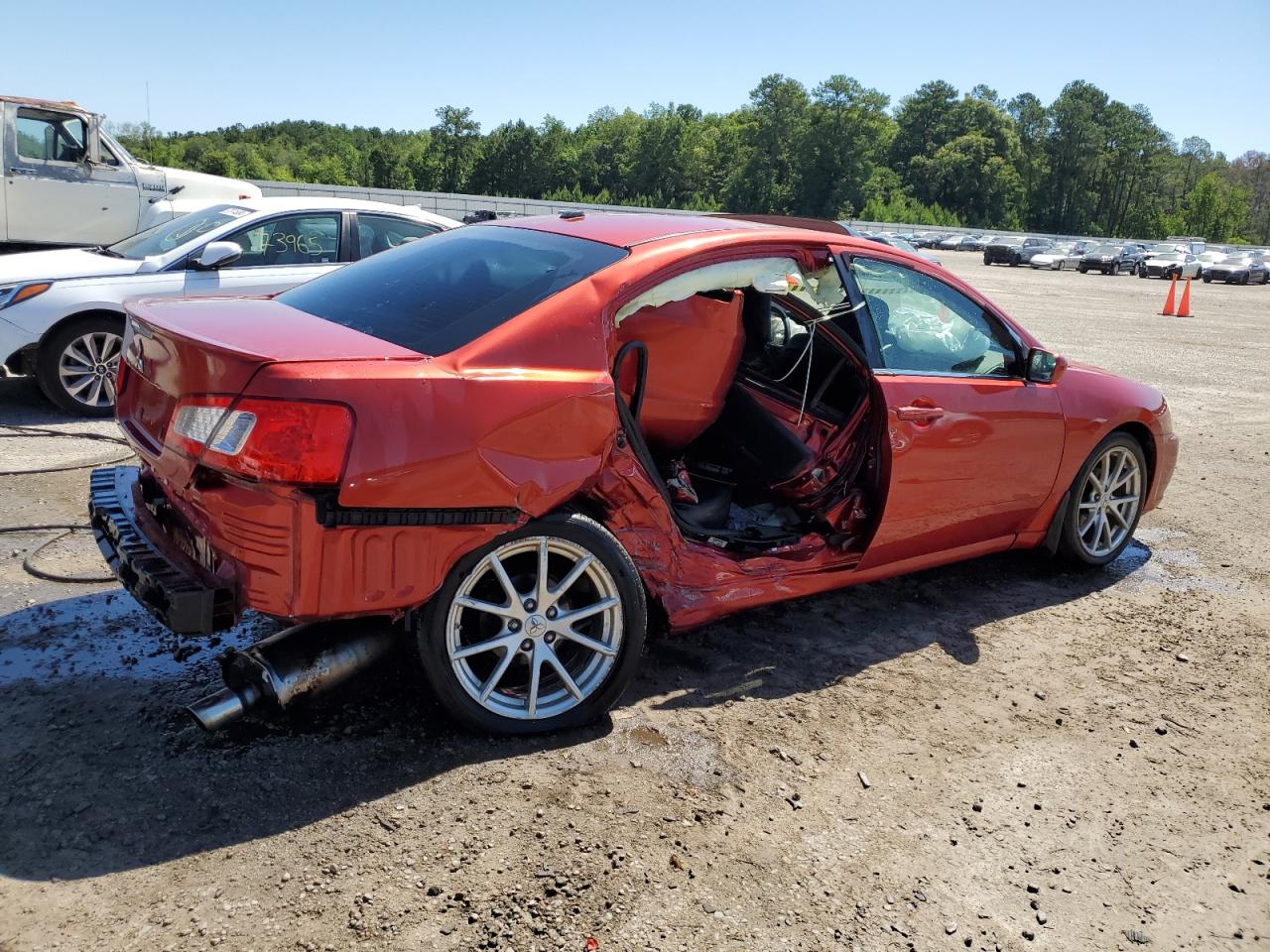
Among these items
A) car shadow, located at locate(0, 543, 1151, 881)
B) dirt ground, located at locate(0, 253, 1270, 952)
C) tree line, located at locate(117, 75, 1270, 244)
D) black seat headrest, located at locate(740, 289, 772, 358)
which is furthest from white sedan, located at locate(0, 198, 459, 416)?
tree line, located at locate(117, 75, 1270, 244)

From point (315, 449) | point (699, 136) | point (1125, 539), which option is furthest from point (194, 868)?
point (699, 136)

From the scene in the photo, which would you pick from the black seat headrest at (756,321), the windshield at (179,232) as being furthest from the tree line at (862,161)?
the black seat headrest at (756,321)

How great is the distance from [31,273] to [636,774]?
20.6 ft

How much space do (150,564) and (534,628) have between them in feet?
3.83

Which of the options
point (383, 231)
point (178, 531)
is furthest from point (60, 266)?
point (178, 531)

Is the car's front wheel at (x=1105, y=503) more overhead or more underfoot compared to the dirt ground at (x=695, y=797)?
more overhead

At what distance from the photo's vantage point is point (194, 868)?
2.49m

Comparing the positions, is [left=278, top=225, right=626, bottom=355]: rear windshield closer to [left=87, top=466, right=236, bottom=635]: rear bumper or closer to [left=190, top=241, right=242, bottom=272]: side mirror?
[left=87, top=466, right=236, bottom=635]: rear bumper

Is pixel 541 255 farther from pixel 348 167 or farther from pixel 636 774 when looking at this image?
pixel 348 167

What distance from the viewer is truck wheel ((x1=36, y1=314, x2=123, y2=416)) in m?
6.98

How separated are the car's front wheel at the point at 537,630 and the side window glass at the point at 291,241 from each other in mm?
5154

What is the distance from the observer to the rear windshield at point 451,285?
10.6ft

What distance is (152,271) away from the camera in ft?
23.7

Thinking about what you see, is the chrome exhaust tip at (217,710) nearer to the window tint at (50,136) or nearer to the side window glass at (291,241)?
the side window glass at (291,241)
